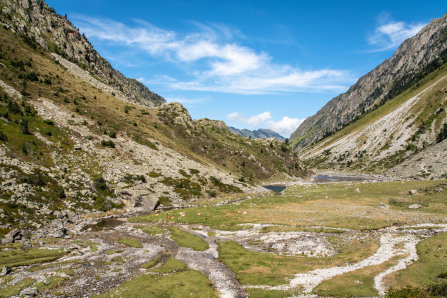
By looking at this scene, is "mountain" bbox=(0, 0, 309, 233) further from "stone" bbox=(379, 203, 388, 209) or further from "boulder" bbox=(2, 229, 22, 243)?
"stone" bbox=(379, 203, 388, 209)

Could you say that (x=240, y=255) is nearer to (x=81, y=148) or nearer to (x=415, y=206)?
(x=415, y=206)

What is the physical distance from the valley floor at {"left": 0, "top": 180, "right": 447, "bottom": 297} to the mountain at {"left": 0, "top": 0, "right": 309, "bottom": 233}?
9706 mm

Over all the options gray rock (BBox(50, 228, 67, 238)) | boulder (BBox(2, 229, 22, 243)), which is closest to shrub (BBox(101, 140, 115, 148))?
gray rock (BBox(50, 228, 67, 238))

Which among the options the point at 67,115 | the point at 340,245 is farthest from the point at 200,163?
the point at 340,245

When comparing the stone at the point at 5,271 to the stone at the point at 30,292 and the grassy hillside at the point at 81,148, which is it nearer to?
the stone at the point at 30,292

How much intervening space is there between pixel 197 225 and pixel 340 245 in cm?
3194

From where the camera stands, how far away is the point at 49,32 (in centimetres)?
15662

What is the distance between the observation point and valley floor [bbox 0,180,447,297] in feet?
92.8

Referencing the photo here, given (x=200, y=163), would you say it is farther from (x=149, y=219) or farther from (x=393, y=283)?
(x=393, y=283)

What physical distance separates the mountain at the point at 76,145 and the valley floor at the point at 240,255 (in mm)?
9706

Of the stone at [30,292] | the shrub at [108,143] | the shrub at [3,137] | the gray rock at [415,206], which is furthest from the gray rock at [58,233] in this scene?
the gray rock at [415,206]

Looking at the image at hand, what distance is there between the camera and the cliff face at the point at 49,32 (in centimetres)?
13500

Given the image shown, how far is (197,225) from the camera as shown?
6097cm

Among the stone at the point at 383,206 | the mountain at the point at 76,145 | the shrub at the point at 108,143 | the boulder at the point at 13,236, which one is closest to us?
the boulder at the point at 13,236
